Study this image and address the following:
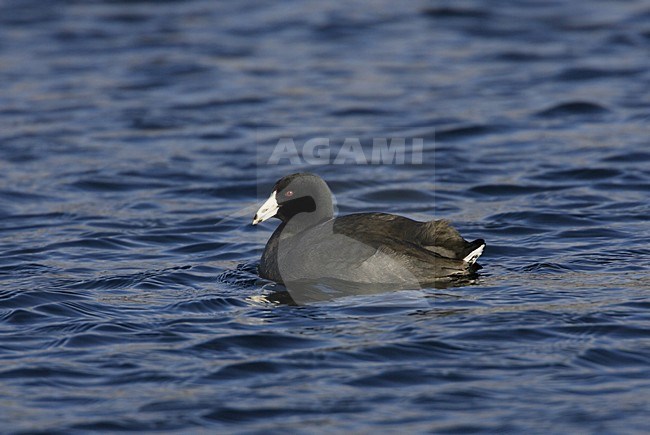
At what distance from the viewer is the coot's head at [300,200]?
356 inches

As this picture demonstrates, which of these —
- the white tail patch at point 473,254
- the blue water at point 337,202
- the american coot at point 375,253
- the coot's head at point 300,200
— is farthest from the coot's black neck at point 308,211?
the white tail patch at point 473,254

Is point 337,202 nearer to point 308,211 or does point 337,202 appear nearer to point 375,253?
point 308,211

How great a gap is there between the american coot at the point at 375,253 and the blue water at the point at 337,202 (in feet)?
0.54

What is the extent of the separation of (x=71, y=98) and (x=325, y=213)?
26.9 feet

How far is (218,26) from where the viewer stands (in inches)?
789

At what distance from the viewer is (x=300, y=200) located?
9.09 meters

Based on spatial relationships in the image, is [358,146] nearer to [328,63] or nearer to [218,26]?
[328,63]

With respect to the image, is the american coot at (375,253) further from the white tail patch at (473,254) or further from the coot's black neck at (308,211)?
the coot's black neck at (308,211)

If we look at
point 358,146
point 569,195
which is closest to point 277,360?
point 569,195

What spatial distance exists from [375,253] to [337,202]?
3.70 m

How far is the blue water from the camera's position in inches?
253

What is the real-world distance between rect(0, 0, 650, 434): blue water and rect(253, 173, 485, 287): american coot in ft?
0.54

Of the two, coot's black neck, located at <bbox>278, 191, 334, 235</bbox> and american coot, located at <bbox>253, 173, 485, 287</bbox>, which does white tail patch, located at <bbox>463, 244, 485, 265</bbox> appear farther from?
coot's black neck, located at <bbox>278, 191, 334, 235</bbox>

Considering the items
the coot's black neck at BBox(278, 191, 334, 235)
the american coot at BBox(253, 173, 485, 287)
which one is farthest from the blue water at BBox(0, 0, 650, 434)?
the coot's black neck at BBox(278, 191, 334, 235)
